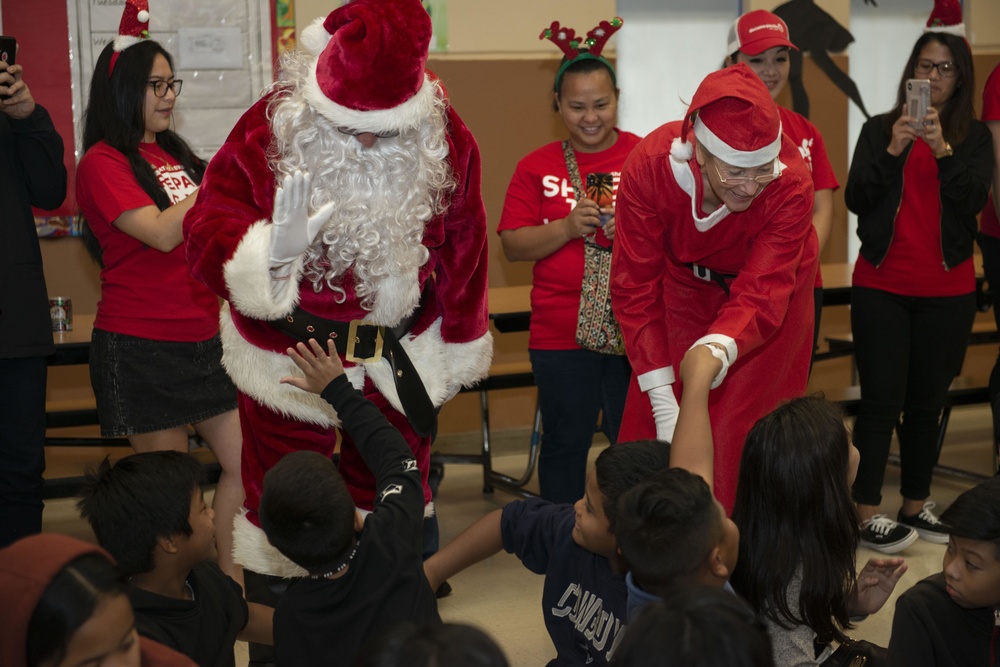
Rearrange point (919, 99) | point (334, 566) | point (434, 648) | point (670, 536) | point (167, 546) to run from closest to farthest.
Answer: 1. point (434, 648)
2. point (670, 536)
3. point (334, 566)
4. point (167, 546)
5. point (919, 99)

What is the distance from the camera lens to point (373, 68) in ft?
7.34

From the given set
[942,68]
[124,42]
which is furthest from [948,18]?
[124,42]

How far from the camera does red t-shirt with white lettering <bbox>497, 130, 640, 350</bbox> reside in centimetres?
346

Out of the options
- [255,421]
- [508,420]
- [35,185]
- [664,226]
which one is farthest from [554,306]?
[508,420]

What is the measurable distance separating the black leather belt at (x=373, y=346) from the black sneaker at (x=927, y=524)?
228 cm

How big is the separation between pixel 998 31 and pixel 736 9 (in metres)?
1.72

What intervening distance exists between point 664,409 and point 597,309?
3.35 ft

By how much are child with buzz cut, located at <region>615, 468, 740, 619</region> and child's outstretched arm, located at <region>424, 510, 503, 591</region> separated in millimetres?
430

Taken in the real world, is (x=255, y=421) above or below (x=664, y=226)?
below

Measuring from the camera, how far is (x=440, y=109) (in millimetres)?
2449

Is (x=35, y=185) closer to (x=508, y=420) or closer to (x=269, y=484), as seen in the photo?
(x=269, y=484)

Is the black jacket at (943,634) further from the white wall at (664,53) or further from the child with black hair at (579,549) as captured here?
the white wall at (664,53)

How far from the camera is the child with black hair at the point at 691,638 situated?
1173 mm

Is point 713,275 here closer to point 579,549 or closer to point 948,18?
point 579,549
